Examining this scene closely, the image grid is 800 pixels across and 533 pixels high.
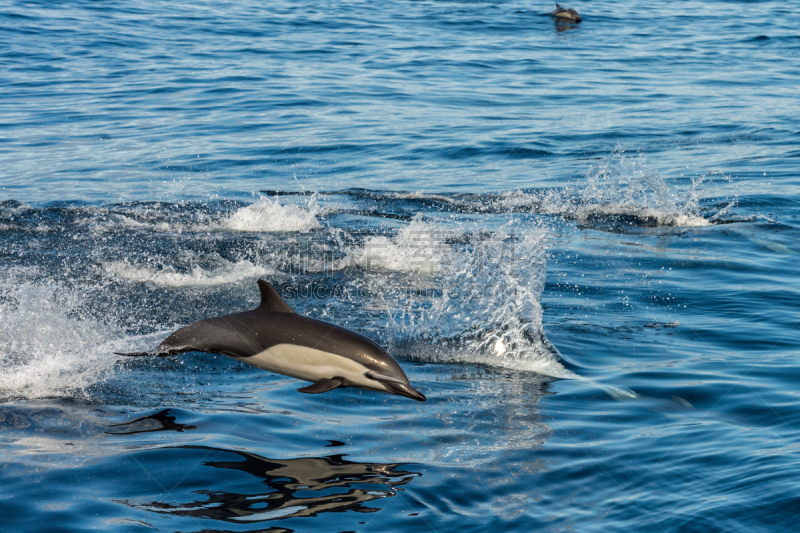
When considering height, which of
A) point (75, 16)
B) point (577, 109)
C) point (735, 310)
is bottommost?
point (735, 310)

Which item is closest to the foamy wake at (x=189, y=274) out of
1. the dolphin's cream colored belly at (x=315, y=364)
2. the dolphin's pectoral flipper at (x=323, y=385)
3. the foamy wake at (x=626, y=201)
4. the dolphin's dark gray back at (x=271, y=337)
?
the dolphin's dark gray back at (x=271, y=337)

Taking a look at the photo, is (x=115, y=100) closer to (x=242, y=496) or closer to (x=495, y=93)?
(x=495, y=93)

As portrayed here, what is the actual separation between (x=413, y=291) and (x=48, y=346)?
3.91 m

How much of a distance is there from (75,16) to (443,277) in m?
25.8

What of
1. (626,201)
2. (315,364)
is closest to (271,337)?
(315,364)

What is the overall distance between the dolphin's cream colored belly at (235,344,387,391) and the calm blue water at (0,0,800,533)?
16.2 inches

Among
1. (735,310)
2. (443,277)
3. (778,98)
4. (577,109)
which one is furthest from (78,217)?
(778,98)

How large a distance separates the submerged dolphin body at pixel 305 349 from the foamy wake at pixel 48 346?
122cm

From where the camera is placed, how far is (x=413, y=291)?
9055 mm

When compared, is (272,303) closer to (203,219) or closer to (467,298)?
(467,298)

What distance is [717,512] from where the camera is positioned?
443cm

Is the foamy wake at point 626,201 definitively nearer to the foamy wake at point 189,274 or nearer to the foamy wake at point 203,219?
the foamy wake at point 203,219

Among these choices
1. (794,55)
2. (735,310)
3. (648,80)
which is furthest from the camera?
(794,55)

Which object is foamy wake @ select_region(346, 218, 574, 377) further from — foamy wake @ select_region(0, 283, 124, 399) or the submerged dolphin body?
foamy wake @ select_region(0, 283, 124, 399)
